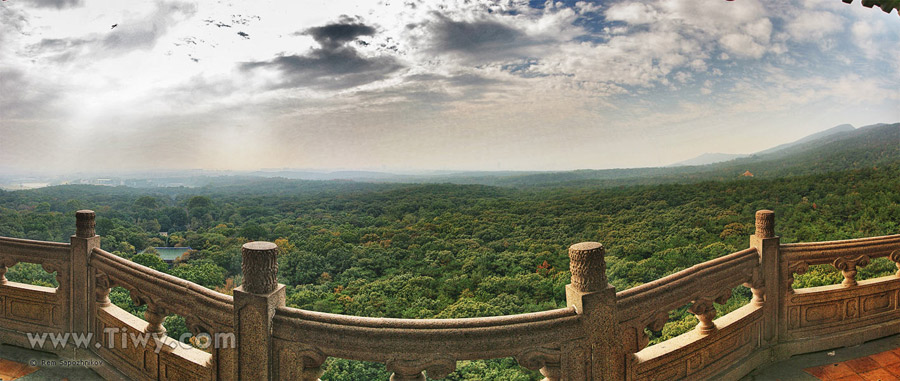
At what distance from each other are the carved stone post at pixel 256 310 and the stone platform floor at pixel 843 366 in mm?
4147

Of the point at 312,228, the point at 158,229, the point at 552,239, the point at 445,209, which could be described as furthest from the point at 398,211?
the point at 158,229

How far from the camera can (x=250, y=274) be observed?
2.42 meters

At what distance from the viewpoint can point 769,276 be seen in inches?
144

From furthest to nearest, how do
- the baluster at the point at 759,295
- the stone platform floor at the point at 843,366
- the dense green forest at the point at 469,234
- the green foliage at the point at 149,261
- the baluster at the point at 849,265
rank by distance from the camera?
1. the green foliage at the point at 149,261
2. the dense green forest at the point at 469,234
3. the baluster at the point at 849,265
4. the baluster at the point at 759,295
5. the stone platform floor at the point at 843,366

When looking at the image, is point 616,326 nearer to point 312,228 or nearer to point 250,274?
point 250,274

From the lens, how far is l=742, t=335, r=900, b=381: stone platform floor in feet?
11.5

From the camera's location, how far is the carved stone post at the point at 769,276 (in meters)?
3.60

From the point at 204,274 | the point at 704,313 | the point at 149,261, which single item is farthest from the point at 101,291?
the point at 149,261

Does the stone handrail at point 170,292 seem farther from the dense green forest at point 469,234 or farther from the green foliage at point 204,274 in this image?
the green foliage at point 204,274

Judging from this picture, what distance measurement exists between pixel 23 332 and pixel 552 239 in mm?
24719

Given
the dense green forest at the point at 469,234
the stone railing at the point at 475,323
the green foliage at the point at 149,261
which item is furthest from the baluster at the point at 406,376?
the green foliage at the point at 149,261

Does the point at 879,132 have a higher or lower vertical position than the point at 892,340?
higher

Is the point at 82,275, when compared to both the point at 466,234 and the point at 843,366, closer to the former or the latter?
the point at 843,366

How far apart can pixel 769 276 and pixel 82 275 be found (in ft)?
22.4
